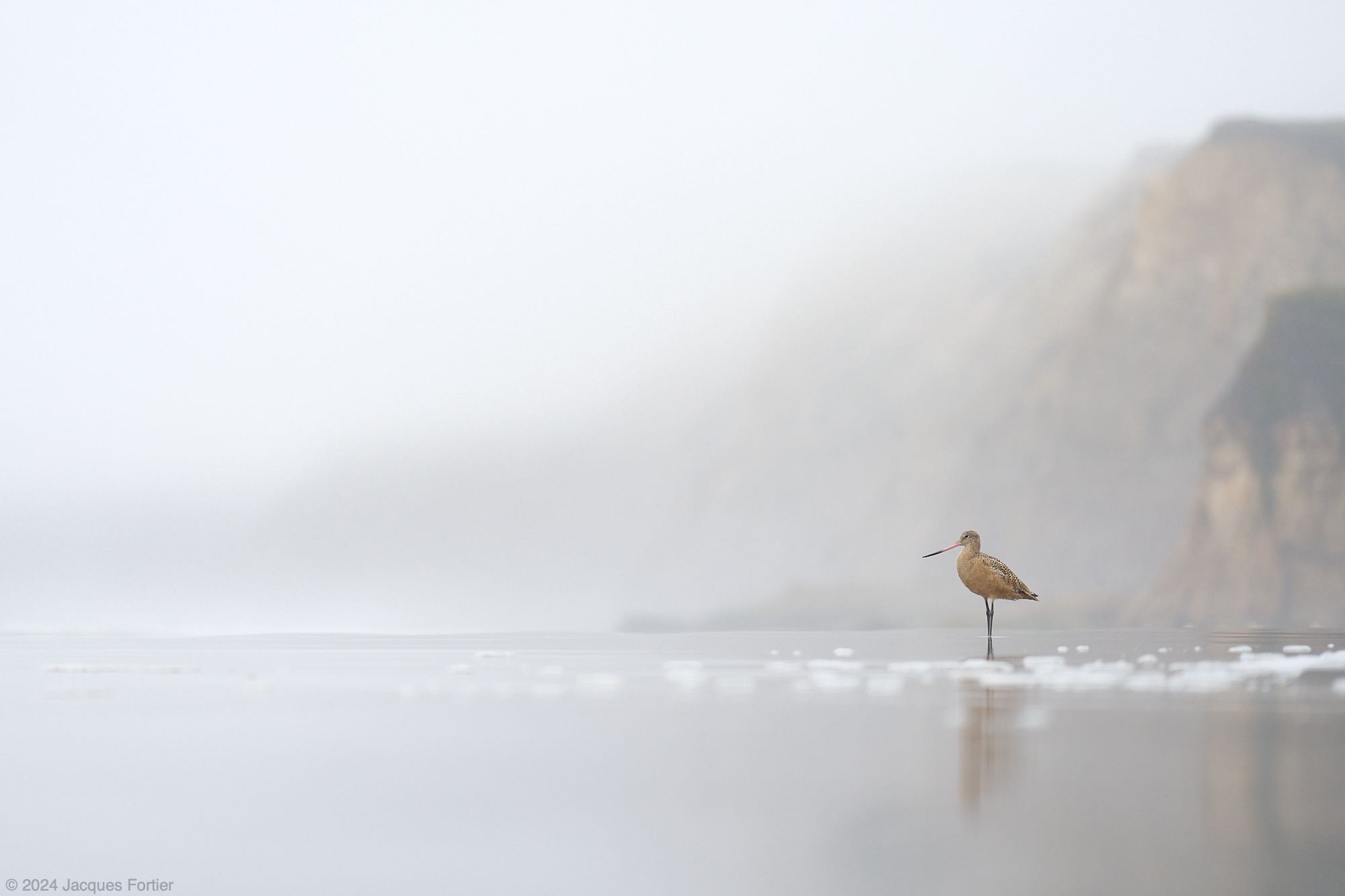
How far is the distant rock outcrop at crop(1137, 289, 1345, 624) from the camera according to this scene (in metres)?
48.8

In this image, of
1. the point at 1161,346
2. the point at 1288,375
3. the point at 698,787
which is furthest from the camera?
the point at 1161,346

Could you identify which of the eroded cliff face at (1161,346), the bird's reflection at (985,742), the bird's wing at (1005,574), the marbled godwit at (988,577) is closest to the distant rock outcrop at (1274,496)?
the eroded cliff face at (1161,346)

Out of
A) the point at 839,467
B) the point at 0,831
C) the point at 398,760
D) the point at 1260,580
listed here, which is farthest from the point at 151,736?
the point at 839,467

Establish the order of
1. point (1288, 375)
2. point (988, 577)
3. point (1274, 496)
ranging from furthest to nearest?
point (1288, 375), point (1274, 496), point (988, 577)

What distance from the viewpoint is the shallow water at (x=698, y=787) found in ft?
14.1

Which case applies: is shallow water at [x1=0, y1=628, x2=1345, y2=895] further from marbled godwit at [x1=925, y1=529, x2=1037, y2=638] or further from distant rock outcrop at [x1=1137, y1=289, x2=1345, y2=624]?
distant rock outcrop at [x1=1137, y1=289, x2=1345, y2=624]

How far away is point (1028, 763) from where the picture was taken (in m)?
5.84

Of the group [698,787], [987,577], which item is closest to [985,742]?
[698,787]

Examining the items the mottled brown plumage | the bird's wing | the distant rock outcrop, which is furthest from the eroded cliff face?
the mottled brown plumage

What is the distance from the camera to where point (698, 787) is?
18.5ft

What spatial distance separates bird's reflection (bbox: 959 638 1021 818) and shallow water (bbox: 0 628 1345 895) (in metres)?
0.03

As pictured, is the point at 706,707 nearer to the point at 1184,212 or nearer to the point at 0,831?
the point at 0,831

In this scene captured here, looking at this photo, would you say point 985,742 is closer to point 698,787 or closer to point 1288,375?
point 698,787

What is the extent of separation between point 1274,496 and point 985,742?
48.7m
